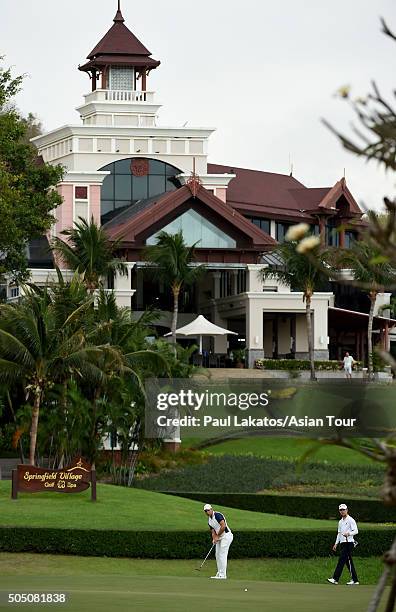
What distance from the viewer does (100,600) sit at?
51.6 feet

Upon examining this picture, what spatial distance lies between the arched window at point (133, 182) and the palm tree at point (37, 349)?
32.4 m

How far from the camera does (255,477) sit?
118 ft

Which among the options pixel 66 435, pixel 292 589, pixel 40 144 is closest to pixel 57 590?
pixel 292 589

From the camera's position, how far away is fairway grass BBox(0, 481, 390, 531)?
26.9 metres

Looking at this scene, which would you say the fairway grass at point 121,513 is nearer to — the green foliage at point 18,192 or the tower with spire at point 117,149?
the green foliage at point 18,192

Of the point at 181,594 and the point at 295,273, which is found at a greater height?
the point at 295,273

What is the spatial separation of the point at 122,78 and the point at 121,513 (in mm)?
46969

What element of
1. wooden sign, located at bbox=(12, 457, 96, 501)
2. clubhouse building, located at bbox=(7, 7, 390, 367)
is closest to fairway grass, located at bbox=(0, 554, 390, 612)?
wooden sign, located at bbox=(12, 457, 96, 501)

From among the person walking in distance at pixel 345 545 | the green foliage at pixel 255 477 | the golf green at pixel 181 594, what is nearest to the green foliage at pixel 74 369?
the green foliage at pixel 255 477

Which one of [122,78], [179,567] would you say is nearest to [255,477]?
[179,567]

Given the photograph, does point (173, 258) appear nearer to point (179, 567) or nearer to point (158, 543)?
point (158, 543)

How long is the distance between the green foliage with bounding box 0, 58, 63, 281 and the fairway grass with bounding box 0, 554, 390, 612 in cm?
2230

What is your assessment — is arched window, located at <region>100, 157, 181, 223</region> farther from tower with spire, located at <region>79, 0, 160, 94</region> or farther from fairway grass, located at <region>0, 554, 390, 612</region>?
fairway grass, located at <region>0, 554, 390, 612</region>

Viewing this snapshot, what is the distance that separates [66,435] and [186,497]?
4.22 metres
